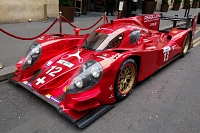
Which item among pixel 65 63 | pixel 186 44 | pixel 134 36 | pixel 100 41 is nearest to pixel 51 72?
pixel 65 63

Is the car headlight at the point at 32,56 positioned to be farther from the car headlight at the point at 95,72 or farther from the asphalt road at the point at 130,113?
the car headlight at the point at 95,72

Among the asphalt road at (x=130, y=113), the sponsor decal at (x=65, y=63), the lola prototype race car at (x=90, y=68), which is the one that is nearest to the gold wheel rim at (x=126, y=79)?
the lola prototype race car at (x=90, y=68)

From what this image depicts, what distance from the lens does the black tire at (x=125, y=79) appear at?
9.53 ft

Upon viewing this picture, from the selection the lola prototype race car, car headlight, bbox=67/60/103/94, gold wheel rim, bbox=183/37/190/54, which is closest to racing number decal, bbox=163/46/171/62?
the lola prototype race car

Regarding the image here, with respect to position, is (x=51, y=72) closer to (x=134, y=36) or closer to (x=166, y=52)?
(x=134, y=36)

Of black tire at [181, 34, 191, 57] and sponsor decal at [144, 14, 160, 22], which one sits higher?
sponsor decal at [144, 14, 160, 22]

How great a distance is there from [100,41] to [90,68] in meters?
0.94

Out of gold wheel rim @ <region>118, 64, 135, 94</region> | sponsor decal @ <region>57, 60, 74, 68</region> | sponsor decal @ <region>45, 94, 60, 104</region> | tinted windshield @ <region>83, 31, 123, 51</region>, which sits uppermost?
tinted windshield @ <region>83, 31, 123, 51</region>

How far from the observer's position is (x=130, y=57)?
10.3 feet

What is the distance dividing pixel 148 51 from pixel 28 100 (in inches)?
88.4

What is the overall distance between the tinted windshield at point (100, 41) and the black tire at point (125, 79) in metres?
0.50

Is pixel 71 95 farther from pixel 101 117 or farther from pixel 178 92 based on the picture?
pixel 178 92

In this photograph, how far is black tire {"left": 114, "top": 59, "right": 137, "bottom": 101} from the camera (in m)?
2.91

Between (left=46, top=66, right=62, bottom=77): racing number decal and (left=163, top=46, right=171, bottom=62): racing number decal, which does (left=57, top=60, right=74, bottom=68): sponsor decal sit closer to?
(left=46, top=66, right=62, bottom=77): racing number decal
